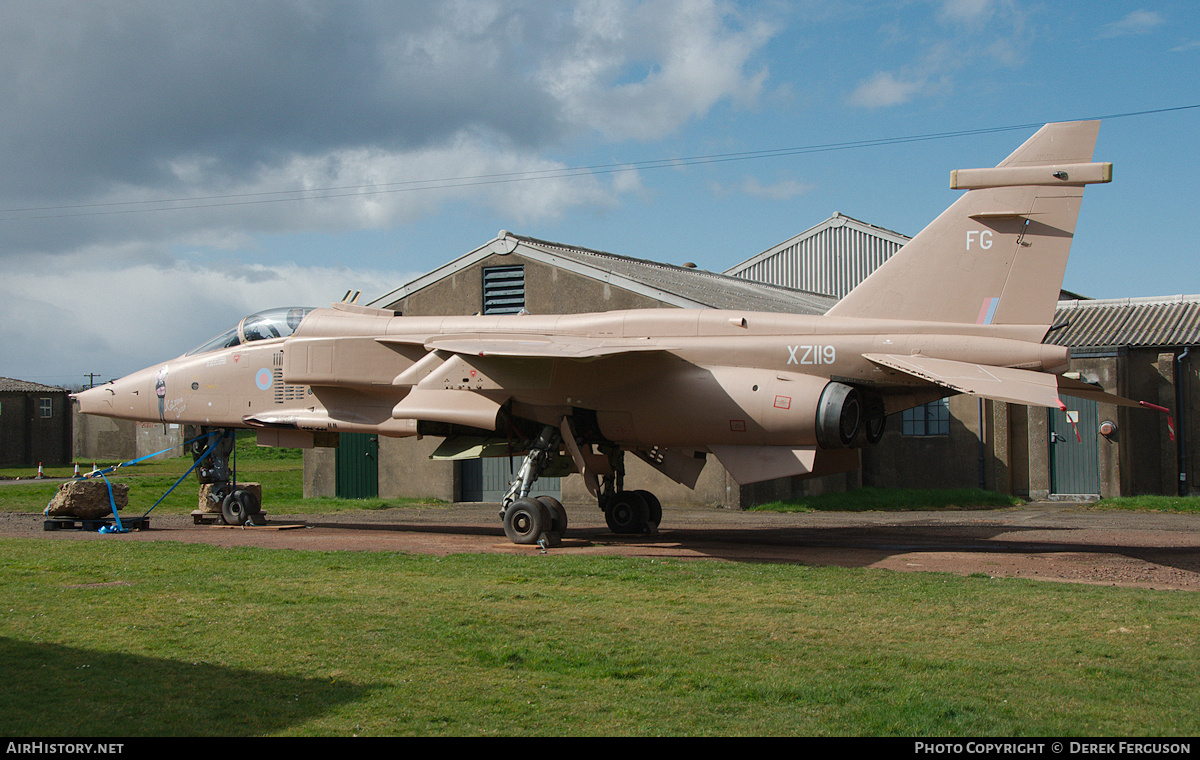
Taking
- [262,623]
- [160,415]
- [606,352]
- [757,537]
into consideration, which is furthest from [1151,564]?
[160,415]

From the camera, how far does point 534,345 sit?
1310 cm

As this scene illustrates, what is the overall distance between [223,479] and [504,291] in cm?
919

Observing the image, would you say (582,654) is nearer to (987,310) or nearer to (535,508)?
(535,508)

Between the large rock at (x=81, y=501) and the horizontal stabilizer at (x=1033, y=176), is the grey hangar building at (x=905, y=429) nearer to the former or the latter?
the large rock at (x=81, y=501)

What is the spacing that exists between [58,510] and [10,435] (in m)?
34.0

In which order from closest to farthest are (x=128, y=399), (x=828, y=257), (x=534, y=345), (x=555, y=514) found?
(x=534, y=345), (x=555, y=514), (x=128, y=399), (x=828, y=257)

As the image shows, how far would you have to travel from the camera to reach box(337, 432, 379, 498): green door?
83.7 ft

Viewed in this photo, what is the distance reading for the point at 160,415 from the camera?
16.6 metres

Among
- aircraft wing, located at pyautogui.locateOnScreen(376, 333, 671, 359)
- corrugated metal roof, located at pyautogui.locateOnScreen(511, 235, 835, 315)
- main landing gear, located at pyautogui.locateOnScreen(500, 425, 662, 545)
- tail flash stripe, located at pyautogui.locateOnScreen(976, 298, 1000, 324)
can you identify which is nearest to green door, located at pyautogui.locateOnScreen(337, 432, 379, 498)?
corrugated metal roof, located at pyautogui.locateOnScreen(511, 235, 835, 315)

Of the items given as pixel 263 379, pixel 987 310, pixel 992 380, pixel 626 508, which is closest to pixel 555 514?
pixel 626 508

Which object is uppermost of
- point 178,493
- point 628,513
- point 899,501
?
point 628,513

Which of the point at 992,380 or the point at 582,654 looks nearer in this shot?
the point at 582,654

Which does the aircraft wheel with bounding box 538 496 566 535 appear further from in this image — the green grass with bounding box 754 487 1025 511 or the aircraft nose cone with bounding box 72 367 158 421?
the green grass with bounding box 754 487 1025 511

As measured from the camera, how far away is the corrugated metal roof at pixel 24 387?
44744mm
